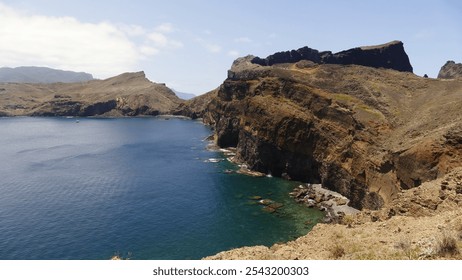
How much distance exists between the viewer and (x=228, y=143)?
5492 inches

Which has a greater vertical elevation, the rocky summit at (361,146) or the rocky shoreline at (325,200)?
the rocky summit at (361,146)

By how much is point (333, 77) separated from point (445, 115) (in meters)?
44.2

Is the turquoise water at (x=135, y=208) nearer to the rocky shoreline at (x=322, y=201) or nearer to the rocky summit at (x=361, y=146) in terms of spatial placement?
the rocky shoreline at (x=322, y=201)

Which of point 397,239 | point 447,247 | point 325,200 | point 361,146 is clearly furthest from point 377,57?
point 447,247

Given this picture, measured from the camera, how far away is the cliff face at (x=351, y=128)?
193ft

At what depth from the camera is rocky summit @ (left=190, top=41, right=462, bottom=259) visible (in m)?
25.9

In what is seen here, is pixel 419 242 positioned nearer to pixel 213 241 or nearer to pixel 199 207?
pixel 213 241

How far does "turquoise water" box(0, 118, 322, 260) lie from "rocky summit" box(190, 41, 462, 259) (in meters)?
12.1

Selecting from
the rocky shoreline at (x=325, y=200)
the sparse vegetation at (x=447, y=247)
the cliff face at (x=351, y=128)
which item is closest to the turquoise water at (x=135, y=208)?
the rocky shoreline at (x=325, y=200)

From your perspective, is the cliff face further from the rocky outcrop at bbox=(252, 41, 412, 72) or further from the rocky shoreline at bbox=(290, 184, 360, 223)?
the rocky outcrop at bbox=(252, 41, 412, 72)

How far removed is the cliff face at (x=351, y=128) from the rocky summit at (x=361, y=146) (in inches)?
10.6

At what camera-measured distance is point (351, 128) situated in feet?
279

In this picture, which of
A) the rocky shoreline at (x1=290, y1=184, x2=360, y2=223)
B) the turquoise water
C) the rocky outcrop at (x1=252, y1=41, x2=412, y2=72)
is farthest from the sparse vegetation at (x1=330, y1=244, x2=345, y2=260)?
the rocky outcrop at (x1=252, y1=41, x2=412, y2=72)

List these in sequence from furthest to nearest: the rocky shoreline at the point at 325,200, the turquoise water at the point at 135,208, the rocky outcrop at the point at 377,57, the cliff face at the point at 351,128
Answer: the rocky outcrop at the point at 377,57 → the rocky shoreline at the point at 325,200 → the cliff face at the point at 351,128 → the turquoise water at the point at 135,208
